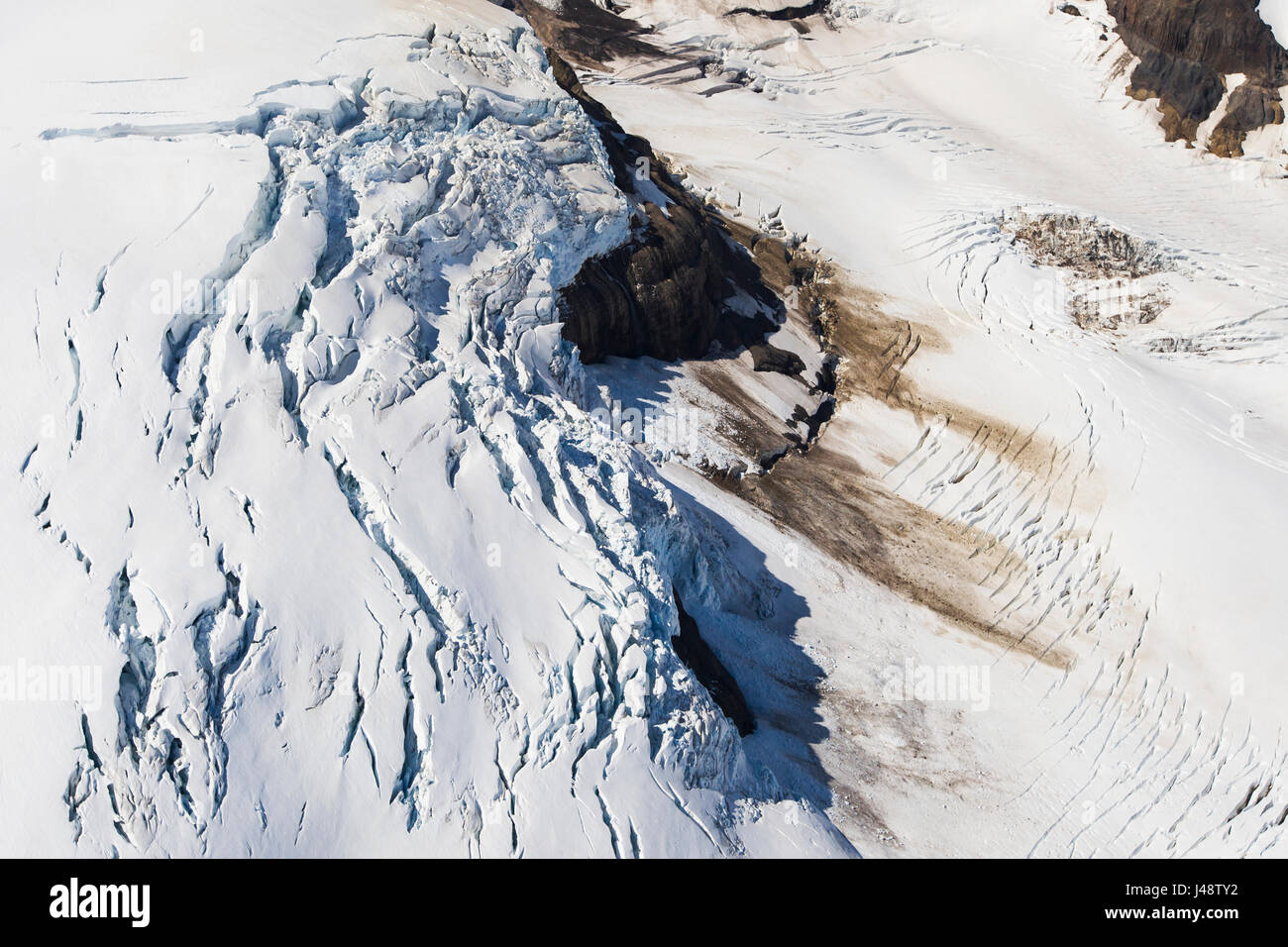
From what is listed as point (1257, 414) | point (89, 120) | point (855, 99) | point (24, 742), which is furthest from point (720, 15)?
point (24, 742)

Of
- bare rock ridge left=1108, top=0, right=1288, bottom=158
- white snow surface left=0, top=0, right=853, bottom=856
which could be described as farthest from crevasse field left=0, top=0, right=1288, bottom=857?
bare rock ridge left=1108, top=0, right=1288, bottom=158

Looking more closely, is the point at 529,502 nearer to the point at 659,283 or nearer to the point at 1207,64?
the point at 659,283

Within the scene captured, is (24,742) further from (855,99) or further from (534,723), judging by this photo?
(855,99)

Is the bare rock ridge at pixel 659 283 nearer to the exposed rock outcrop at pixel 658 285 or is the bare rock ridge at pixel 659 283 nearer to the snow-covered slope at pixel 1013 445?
the exposed rock outcrop at pixel 658 285

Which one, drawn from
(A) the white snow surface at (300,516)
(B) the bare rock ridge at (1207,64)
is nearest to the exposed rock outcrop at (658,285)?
(A) the white snow surface at (300,516)

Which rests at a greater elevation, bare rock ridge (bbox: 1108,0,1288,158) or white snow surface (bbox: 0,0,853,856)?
bare rock ridge (bbox: 1108,0,1288,158)

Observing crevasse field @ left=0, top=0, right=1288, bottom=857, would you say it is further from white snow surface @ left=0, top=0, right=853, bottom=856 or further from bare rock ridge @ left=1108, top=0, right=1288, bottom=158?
bare rock ridge @ left=1108, top=0, right=1288, bottom=158
